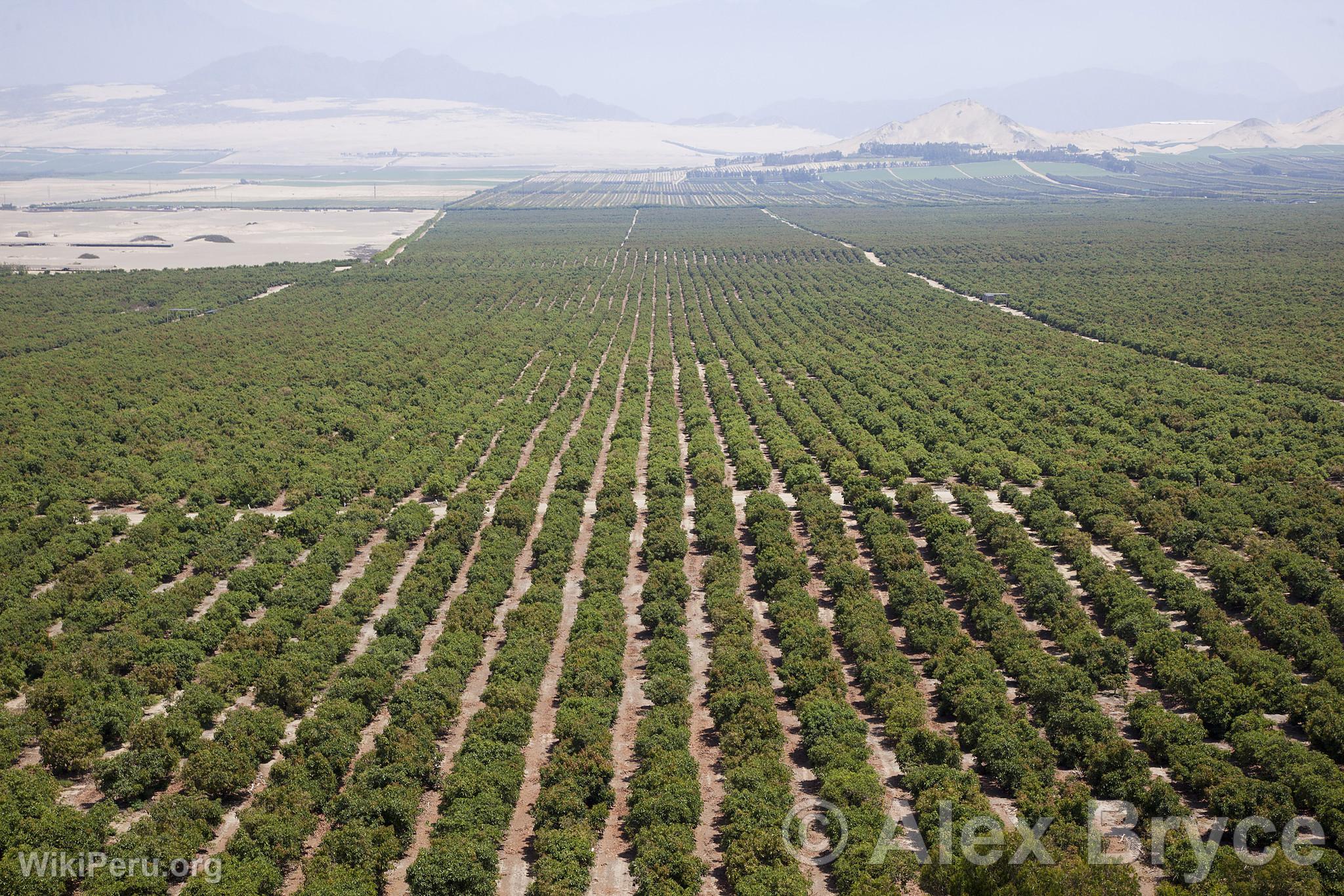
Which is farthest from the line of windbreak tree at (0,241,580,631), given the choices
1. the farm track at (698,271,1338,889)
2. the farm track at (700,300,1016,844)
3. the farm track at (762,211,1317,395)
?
the farm track at (762,211,1317,395)

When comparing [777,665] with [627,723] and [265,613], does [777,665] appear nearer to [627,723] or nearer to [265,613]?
[627,723]

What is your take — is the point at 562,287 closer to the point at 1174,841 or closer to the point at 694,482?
the point at 694,482

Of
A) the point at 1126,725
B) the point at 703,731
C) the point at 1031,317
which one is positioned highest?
the point at 1031,317

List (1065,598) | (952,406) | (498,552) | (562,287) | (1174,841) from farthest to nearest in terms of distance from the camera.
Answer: (562,287) < (952,406) < (498,552) < (1065,598) < (1174,841)

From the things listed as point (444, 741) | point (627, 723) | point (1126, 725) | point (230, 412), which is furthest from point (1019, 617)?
point (230, 412)

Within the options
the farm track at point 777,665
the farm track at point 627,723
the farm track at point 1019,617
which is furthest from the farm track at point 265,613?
the farm track at point 1019,617

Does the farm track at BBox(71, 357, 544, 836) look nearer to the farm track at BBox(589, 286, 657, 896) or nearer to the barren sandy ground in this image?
the farm track at BBox(589, 286, 657, 896)

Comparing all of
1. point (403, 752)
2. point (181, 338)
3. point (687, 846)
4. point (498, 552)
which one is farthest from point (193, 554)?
point (181, 338)

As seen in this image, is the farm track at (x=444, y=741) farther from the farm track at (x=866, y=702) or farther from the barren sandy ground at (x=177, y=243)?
the barren sandy ground at (x=177, y=243)

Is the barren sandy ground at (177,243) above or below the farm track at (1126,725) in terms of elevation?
above
